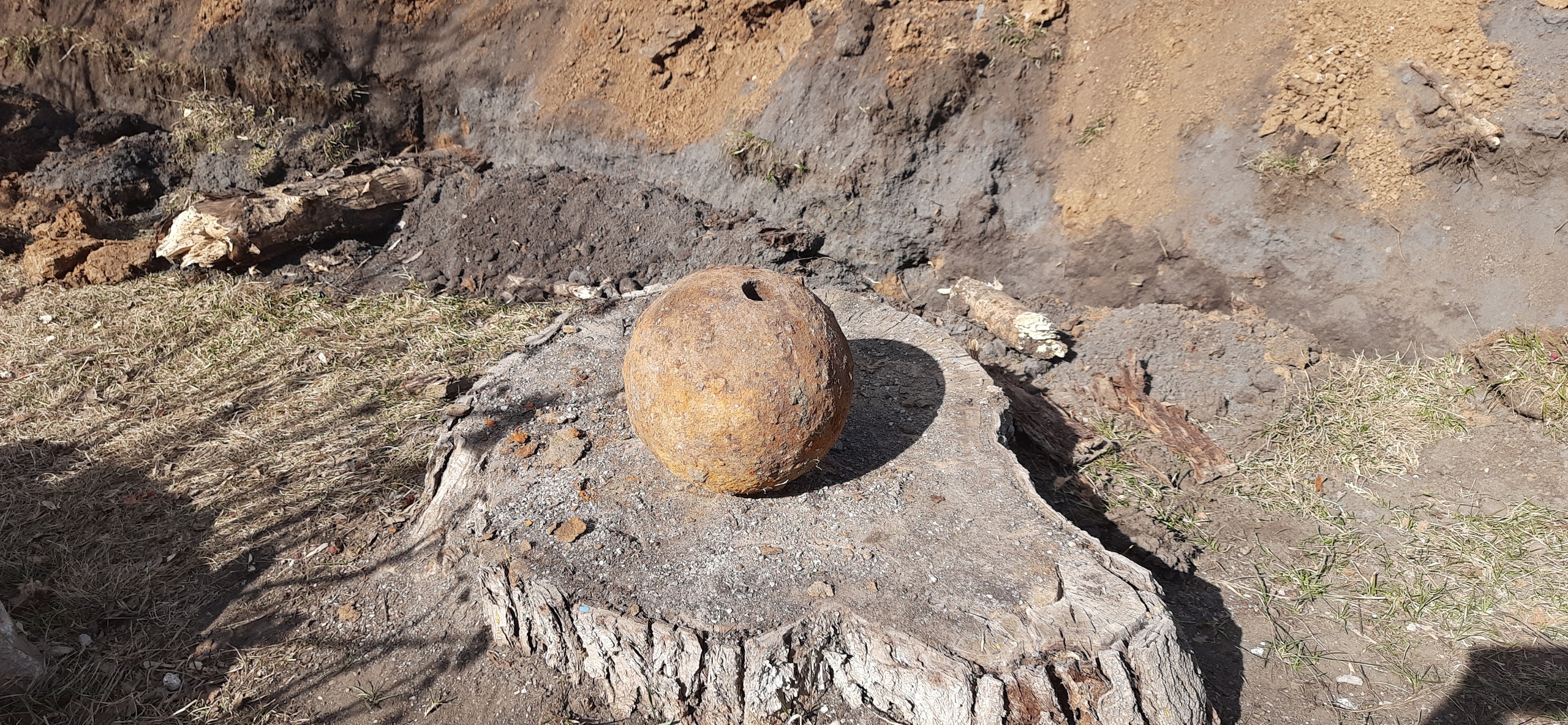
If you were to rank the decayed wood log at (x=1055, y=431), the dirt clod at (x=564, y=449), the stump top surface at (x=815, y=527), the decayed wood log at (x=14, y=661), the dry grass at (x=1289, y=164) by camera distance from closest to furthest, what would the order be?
the stump top surface at (x=815, y=527) → the decayed wood log at (x=14, y=661) → the dirt clod at (x=564, y=449) → the decayed wood log at (x=1055, y=431) → the dry grass at (x=1289, y=164)

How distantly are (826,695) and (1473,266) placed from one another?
202 inches

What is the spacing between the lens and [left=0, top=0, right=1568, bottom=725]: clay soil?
329cm

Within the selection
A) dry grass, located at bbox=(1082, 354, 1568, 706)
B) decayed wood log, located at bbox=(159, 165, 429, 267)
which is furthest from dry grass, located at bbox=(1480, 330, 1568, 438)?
decayed wood log, located at bbox=(159, 165, 429, 267)

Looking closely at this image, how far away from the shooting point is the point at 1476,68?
4.53 m

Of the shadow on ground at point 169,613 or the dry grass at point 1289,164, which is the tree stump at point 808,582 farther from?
the dry grass at point 1289,164

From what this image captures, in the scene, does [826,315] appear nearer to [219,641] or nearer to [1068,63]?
[219,641]

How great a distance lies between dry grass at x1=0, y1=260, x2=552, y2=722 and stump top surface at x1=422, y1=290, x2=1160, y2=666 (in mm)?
1092

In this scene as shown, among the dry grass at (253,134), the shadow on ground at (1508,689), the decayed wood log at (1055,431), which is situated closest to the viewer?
the shadow on ground at (1508,689)

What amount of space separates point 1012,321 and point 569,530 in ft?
12.0

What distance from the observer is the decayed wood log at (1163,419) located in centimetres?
439

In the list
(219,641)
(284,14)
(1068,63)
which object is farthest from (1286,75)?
(284,14)

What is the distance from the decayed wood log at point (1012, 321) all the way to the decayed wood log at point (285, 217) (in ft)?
17.7

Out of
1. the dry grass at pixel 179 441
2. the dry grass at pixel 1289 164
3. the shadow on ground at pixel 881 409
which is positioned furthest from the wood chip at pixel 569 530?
the dry grass at pixel 1289 164

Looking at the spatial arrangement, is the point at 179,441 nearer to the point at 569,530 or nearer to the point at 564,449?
the point at 564,449
